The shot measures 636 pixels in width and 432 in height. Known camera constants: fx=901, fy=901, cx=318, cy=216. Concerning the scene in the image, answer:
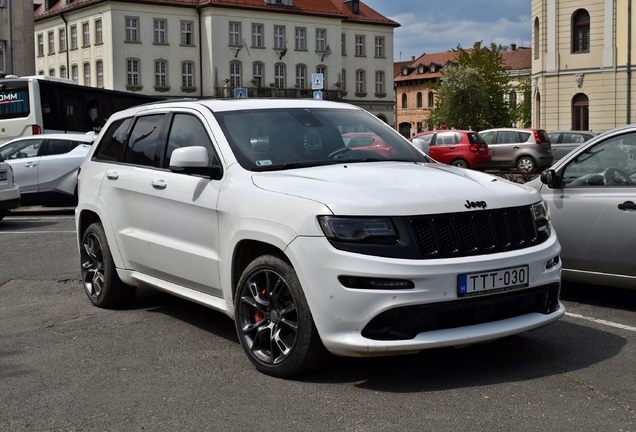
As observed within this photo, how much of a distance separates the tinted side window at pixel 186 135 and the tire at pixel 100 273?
122cm

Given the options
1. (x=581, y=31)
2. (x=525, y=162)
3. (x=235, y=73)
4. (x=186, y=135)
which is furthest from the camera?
(x=235, y=73)

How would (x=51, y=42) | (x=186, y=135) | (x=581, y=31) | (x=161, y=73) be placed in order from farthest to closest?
(x=51, y=42) < (x=161, y=73) < (x=581, y=31) < (x=186, y=135)

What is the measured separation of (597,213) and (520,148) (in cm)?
2772

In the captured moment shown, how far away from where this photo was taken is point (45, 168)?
18594 mm

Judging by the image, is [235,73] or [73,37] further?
[73,37]

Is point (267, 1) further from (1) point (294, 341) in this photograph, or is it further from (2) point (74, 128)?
(1) point (294, 341)

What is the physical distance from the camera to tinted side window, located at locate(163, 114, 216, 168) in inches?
244

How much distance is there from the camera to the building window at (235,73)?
7428 cm

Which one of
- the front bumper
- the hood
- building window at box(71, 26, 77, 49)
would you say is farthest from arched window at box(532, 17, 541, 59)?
the front bumper

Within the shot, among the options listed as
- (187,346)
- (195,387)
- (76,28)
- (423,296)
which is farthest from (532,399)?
(76,28)

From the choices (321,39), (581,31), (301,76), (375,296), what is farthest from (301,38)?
(375,296)

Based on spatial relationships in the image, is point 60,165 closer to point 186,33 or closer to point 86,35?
point 186,33

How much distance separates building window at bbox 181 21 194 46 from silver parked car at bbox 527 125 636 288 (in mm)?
68083

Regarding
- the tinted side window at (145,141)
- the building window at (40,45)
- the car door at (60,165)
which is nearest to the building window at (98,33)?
the building window at (40,45)
